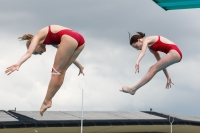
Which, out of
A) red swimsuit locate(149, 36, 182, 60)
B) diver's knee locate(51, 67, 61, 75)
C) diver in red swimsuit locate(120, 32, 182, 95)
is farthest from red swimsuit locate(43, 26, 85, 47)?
red swimsuit locate(149, 36, 182, 60)

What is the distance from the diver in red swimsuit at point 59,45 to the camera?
1736cm

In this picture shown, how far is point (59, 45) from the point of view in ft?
57.4

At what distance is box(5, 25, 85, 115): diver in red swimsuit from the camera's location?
1736 cm

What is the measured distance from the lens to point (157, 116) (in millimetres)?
74562

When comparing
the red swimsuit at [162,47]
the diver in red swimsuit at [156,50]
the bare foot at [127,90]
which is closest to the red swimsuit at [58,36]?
the diver in red swimsuit at [156,50]

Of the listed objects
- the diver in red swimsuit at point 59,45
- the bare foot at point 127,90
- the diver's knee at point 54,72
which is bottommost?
the bare foot at point 127,90

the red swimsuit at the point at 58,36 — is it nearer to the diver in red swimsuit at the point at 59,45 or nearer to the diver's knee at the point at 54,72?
the diver in red swimsuit at the point at 59,45

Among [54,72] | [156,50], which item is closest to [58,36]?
[54,72]

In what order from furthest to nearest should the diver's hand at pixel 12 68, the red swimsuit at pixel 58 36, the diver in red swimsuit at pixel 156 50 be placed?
the diver in red swimsuit at pixel 156 50 → the red swimsuit at pixel 58 36 → the diver's hand at pixel 12 68

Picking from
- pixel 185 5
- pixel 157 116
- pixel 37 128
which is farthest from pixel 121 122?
pixel 185 5

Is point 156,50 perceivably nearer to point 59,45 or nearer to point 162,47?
point 162,47

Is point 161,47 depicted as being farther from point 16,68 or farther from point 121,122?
point 121,122

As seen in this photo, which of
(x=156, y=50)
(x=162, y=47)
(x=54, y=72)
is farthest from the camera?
(x=156, y=50)

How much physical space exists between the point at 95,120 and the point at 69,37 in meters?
49.9
